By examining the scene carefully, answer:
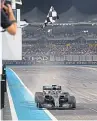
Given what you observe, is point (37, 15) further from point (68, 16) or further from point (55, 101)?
point (55, 101)

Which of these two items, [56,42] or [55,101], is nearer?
[55,101]

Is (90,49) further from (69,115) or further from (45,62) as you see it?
(69,115)

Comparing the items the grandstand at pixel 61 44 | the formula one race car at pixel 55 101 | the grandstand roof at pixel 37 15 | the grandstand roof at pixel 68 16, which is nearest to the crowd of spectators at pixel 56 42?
the grandstand at pixel 61 44

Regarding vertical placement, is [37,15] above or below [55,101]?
above

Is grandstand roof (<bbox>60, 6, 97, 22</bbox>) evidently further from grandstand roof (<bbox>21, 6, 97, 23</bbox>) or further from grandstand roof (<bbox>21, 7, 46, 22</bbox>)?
grandstand roof (<bbox>21, 7, 46, 22</bbox>)

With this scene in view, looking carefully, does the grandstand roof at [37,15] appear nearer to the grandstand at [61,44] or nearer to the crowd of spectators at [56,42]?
the grandstand at [61,44]

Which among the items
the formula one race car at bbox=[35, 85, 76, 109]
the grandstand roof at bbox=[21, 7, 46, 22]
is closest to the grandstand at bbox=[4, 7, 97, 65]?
the grandstand roof at bbox=[21, 7, 46, 22]

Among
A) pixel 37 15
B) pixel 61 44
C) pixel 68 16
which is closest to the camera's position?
pixel 37 15

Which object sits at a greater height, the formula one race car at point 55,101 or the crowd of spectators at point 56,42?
the crowd of spectators at point 56,42

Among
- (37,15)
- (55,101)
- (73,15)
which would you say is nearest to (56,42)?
(73,15)

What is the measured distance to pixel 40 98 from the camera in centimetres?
1579

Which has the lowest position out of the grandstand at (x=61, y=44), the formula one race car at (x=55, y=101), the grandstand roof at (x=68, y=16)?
the formula one race car at (x=55, y=101)

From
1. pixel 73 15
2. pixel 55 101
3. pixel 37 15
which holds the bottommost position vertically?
pixel 55 101

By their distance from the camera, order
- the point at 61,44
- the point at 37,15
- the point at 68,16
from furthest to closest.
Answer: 1. the point at 61,44
2. the point at 68,16
3. the point at 37,15
